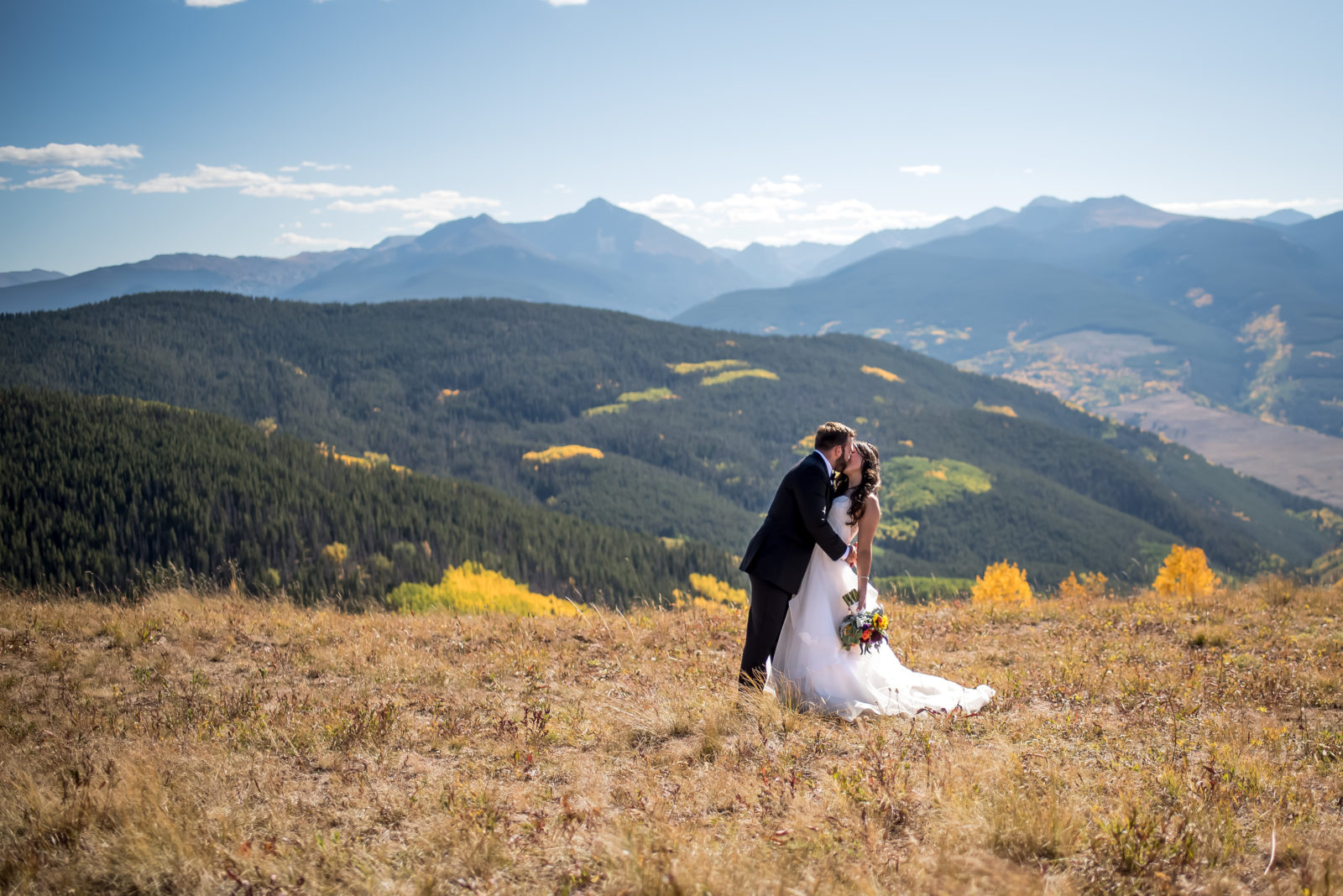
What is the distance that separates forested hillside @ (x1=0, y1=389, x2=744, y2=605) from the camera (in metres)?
41.7

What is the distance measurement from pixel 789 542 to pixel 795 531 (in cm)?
16

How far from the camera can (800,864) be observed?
5.18m

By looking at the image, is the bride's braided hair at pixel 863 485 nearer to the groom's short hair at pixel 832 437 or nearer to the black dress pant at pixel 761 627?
the groom's short hair at pixel 832 437

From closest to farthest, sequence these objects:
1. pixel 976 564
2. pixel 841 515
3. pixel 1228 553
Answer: pixel 841 515, pixel 976 564, pixel 1228 553

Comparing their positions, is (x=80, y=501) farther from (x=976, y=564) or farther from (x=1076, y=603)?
(x=976, y=564)

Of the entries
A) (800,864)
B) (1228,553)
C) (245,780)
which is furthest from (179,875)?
(1228,553)

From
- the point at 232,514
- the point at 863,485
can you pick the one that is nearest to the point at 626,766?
the point at 863,485

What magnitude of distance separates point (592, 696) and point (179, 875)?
499 cm

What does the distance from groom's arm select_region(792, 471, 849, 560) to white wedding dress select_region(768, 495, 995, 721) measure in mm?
416

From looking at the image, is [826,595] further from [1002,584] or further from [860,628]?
[1002,584]

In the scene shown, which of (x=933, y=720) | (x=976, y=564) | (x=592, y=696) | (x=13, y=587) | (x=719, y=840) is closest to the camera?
(x=719, y=840)

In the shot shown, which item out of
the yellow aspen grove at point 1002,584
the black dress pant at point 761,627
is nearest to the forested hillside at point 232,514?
the yellow aspen grove at point 1002,584

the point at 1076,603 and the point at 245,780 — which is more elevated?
the point at 245,780

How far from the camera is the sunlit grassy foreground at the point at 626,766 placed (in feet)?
17.0
